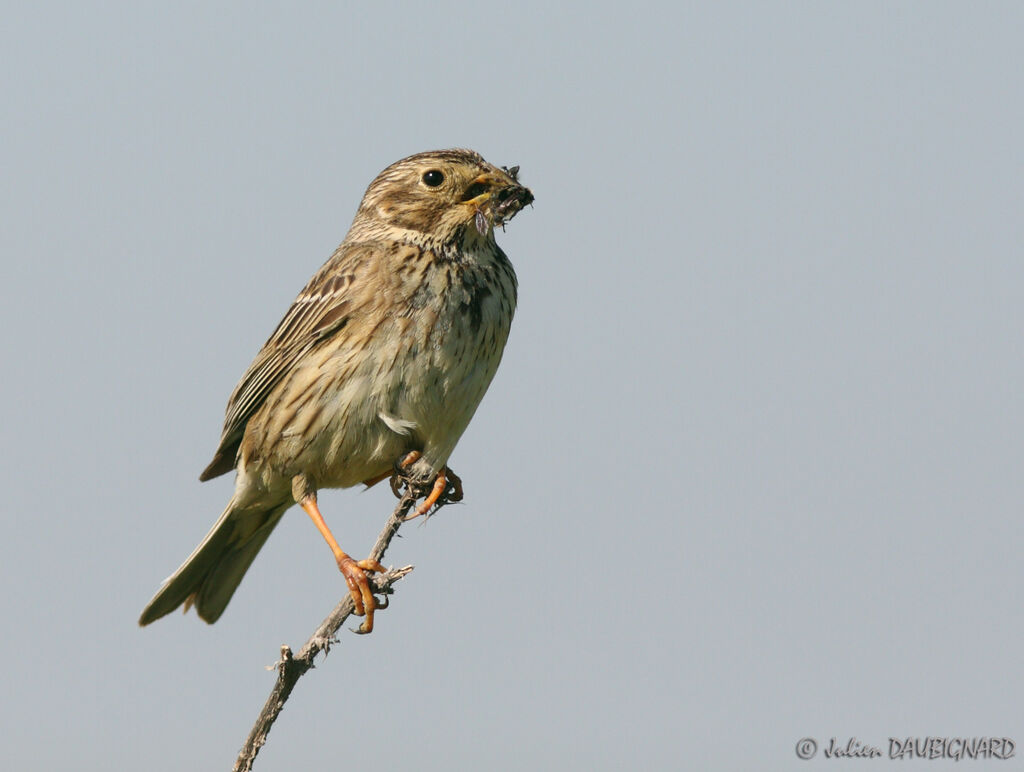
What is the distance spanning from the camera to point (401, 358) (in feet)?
21.5

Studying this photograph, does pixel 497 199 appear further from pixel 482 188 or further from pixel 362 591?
pixel 362 591

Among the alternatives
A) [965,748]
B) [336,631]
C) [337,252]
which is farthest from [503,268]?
[965,748]

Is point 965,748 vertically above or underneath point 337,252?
underneath

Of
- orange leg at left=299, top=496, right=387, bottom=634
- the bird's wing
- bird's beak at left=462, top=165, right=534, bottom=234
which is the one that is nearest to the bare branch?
orange leg at left=299, top=496, right=387, bottom=634

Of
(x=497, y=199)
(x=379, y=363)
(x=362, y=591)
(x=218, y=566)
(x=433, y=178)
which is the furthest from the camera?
(x=218, y=566)

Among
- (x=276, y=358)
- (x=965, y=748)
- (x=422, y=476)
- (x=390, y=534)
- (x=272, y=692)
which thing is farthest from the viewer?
(x=276, y=358)

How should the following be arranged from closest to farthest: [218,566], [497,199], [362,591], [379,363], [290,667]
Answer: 1. [290,667]
2. [362,591]
3. [379,363]
4. [497,199]
5. [218,566]

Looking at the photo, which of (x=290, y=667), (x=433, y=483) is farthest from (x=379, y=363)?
(x=290, y=667)

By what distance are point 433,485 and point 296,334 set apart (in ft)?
4.18

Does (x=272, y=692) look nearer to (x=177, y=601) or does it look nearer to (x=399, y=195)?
(x=177, y=601)

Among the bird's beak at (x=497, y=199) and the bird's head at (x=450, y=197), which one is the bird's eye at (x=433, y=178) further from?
the bird's beak at (x=497, y=199)

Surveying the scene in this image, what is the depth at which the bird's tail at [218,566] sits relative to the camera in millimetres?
7551

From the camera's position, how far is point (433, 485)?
6660mm

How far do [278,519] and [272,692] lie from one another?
2558 mm
